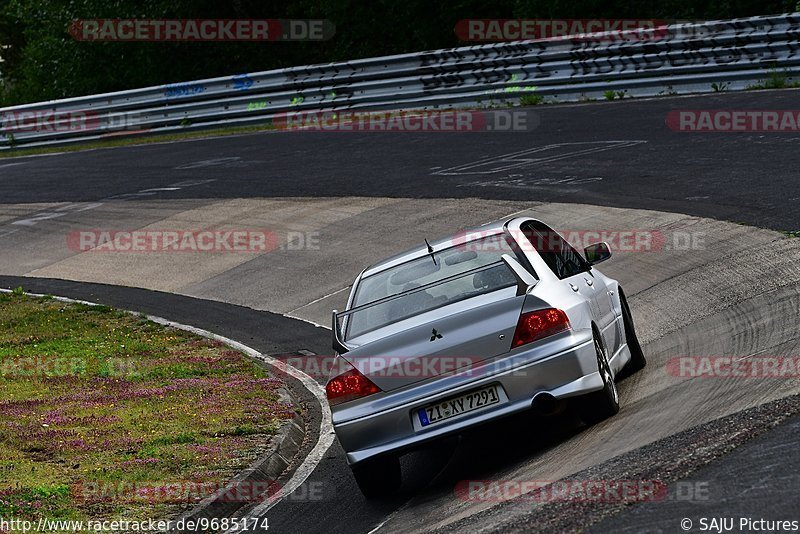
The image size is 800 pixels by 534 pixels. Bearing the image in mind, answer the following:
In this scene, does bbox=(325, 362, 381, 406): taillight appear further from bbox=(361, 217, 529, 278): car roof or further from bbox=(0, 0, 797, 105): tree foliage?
bbox=(0, 0, 797, 105): tree foliage

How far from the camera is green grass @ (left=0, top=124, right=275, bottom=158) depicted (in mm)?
29297

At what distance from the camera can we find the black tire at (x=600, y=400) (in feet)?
25.9

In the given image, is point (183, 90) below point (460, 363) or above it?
below

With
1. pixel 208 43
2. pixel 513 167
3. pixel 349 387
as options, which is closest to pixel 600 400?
pixel 349 387

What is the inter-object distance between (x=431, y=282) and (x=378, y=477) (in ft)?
4.68

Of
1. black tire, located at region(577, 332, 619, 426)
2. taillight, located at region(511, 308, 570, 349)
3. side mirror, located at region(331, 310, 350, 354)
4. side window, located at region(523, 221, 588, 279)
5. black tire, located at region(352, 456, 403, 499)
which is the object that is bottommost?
black tire, located at region(352, 456, 403, 499)

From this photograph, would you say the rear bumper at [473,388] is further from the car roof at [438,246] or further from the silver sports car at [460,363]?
the car roof at [438,246]

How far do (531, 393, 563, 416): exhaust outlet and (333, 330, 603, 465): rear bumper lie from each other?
3 cm

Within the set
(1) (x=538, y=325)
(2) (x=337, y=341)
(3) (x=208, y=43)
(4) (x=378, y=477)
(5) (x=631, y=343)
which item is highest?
(3) (x=208, y=43)

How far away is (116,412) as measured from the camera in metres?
10.6

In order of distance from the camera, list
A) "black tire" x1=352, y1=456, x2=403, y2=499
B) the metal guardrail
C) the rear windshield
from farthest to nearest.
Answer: the metal guardrail
the rear windshield
"black tire" x1=352, y1=456, x2=403, y2=499

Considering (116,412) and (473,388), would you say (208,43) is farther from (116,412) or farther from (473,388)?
(473,388)

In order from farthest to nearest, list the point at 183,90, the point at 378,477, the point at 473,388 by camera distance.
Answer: the point at 183,90 < the point at 378,477 < the point at 473,388

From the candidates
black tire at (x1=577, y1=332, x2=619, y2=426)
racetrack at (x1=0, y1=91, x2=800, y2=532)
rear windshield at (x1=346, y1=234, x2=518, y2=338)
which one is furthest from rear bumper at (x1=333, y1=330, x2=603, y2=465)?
rear windshield at (x1=346, y1=234, x2=518, y2=338)
